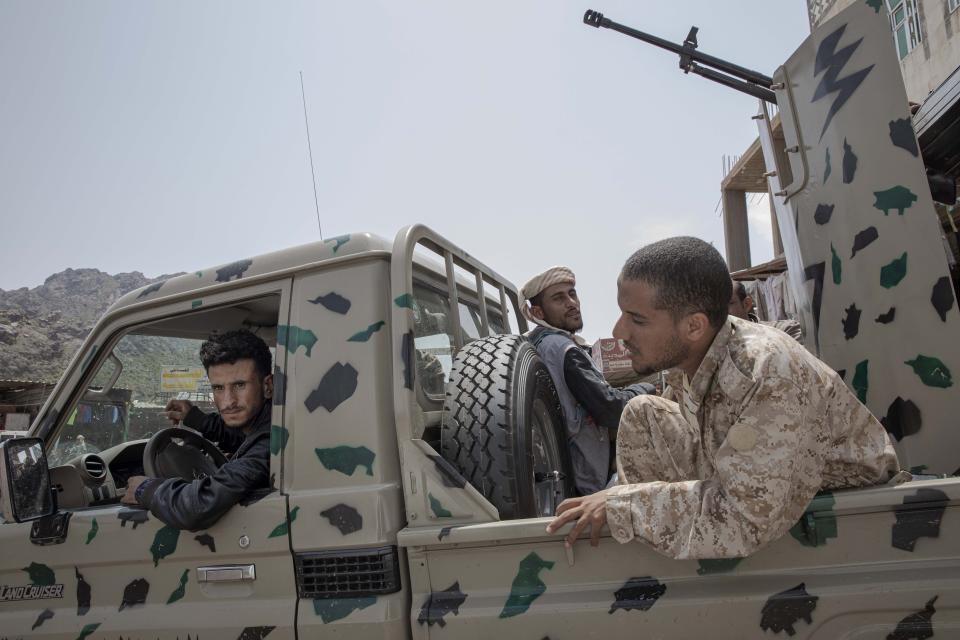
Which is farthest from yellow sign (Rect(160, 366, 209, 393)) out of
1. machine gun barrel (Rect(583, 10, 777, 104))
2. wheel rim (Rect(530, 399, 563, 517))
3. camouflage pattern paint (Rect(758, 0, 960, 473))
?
machine gun barrel (Rect(583, 10, 777, 104))

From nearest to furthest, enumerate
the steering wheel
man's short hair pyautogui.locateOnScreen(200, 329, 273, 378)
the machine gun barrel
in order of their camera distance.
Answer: the steering wheel → man's short hair pyautogui.locateOnScreen(200, 329, 273, 378) → the machine gun barrel

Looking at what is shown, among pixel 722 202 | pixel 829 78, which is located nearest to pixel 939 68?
pixel 722 202

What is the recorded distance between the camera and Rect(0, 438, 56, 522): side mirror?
6.43 feet

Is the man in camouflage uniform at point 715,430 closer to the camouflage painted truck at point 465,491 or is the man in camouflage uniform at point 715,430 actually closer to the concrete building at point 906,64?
the camouflage painted truck at point 465,491

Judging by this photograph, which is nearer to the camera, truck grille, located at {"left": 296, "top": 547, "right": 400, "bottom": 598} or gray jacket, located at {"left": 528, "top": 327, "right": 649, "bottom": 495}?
truck grille, located at {"left": 296, "top": 547, "right": 400, "bottom": 598}

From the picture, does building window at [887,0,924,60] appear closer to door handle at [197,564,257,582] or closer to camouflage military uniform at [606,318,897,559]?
camouflage military uniform at [606,318,897,559]

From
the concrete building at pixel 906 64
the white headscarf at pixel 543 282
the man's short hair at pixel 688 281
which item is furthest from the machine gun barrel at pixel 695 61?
the man's short hair at pixel 688 281

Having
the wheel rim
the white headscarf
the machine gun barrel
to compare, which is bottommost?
the wheel rim

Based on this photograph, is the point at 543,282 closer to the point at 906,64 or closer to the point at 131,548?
the point at 131,548

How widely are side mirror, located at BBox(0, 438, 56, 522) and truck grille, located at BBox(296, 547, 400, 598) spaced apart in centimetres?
92

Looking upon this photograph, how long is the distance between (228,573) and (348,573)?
38 centimetres

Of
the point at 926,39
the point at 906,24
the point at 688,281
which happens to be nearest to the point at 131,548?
the point at 688,281

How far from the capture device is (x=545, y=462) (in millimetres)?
2352

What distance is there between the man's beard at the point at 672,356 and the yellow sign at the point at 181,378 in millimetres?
1719
